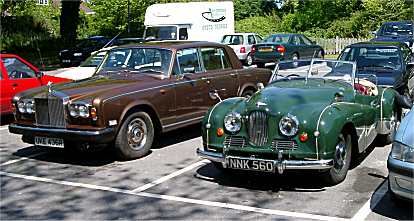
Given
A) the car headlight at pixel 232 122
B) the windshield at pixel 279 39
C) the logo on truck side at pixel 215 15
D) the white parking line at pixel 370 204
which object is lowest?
the white parking line at pixel 370 204

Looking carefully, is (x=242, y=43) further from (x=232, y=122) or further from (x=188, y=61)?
(x=232, y=122)

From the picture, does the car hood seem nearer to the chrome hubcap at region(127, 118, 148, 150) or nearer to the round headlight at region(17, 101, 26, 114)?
the round headlight at region(17, 101, 26, 114)

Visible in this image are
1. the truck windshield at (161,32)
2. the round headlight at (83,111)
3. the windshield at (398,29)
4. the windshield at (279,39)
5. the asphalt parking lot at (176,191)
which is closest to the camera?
the asphalt parking lot at (176,191)

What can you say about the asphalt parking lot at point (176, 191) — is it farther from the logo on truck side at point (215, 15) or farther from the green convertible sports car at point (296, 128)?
the logo on truck side at point (215, 15)

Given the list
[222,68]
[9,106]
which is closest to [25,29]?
[9,106]

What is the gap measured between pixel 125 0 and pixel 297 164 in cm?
4256

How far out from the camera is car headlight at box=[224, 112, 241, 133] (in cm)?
602

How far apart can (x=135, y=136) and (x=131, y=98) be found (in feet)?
1.94

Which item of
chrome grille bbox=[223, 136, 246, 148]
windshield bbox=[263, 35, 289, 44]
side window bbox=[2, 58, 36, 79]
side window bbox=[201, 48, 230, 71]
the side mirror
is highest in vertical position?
windshield bbox=[263, 35, 289, 44]

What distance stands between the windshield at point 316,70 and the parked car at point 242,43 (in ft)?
52.6

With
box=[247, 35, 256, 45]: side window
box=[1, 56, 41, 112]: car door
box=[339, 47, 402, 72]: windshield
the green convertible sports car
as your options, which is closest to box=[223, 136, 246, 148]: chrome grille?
the green convertible sports car

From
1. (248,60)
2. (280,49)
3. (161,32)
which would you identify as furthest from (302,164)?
(161,32)

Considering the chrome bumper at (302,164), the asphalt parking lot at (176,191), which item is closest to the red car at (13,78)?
the asphalt parking lot at (176,191)

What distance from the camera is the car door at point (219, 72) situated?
890 centimetres
